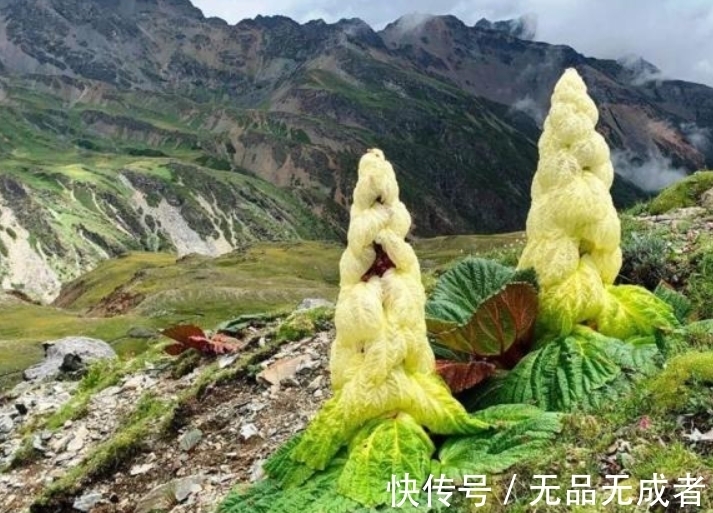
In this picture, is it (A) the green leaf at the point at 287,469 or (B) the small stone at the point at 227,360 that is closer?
(A) the green leaf at the point at 287,469

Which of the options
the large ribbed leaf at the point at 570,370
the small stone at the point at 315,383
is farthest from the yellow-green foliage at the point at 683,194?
the large ribbed leaf at the point at 570,370

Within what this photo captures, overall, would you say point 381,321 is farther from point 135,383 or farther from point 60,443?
point 135,383

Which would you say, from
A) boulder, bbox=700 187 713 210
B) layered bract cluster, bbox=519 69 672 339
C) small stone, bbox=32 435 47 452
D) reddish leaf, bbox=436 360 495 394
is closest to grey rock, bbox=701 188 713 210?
boulder, bbox=700 187 713 210

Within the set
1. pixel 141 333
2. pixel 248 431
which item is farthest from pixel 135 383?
pixel 141 333

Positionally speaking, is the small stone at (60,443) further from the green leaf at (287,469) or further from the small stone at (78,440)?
the green leaf at (287,469)

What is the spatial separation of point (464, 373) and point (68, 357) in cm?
A: 1720

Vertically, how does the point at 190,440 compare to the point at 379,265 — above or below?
below

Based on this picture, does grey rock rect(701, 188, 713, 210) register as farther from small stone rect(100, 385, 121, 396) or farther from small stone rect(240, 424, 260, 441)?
small stone rect(100, 385, 121, 396)

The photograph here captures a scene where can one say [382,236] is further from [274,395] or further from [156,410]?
[156,410]

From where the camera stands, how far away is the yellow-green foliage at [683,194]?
56.0ft

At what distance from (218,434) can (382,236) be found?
187 inches

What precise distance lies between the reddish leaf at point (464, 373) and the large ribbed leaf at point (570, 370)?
0.21 metres

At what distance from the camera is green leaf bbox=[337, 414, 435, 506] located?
6.01 meters

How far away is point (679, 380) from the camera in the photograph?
6801 millimetres
